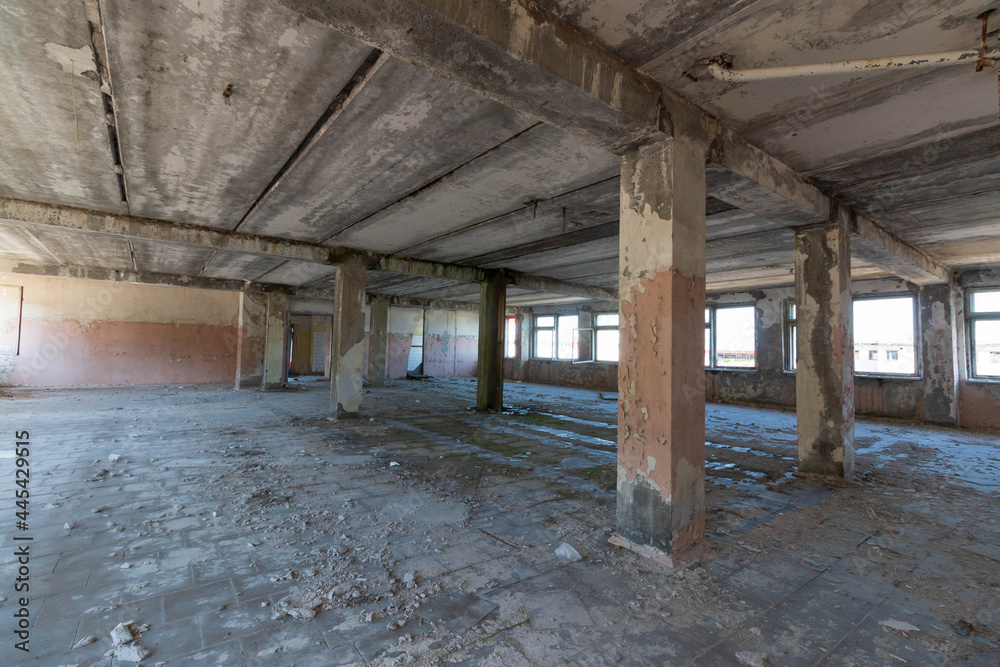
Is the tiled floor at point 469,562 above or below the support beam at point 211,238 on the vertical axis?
below

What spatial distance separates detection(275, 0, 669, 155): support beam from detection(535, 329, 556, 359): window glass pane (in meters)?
15.4

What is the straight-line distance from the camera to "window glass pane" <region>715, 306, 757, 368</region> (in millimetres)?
11969

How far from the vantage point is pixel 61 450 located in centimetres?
542

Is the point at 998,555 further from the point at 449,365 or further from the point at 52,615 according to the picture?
the point at 449,365

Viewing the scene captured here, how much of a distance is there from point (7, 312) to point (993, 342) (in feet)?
74.7

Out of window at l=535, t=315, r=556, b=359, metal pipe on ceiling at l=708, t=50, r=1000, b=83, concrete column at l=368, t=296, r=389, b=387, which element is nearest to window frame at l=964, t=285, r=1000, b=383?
metal pipe on ceiling at l=708, t=50, r=1000, b=83

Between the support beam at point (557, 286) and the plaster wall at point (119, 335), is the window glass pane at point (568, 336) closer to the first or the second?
the support beam at point (557, 286)

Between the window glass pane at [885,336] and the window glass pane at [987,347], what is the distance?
3.04 feet

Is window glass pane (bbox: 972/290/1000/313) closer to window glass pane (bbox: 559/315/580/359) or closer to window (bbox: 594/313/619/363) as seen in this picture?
window (bbox: 594/313/619/363)

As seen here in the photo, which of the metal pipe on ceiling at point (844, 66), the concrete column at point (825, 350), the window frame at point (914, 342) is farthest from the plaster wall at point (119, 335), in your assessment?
the window frame at point (914, 342)

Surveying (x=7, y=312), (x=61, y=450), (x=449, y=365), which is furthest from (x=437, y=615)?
(x=449, y=365)

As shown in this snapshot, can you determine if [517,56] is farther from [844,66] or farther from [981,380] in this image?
[981,380]

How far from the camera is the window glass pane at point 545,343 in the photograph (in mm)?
18219

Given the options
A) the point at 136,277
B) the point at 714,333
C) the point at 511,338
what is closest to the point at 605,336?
the point at 714,333
